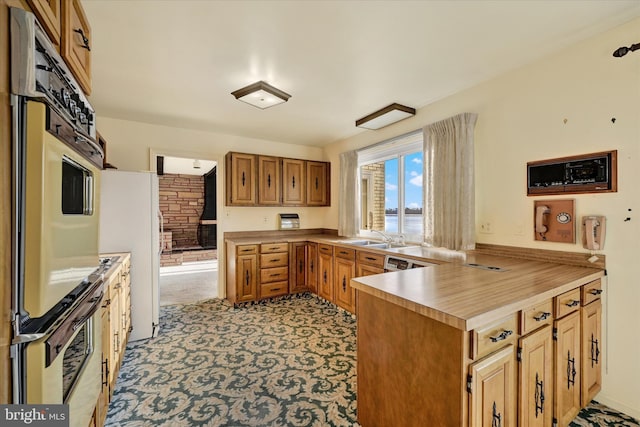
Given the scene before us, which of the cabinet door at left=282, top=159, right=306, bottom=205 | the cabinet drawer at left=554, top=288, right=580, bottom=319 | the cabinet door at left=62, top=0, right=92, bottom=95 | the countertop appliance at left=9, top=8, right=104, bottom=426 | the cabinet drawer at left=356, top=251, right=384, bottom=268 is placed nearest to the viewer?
the countertop appliance at left=9, top=8, right=104, bottom=426

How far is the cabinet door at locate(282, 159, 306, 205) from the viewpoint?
445 centimetres

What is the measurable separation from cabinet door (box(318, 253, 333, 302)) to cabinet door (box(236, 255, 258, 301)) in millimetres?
930

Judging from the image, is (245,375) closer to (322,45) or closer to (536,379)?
(536,379)

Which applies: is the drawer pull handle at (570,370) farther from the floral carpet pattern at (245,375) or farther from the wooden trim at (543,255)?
the wooden trim at (543,255)

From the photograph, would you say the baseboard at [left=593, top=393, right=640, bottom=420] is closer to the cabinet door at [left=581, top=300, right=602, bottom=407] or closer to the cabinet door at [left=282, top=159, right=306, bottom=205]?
the cabinet door at [left=581, top=300, right=602, bottom=407]

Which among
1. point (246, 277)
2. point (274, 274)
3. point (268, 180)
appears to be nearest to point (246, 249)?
point (246, 277)

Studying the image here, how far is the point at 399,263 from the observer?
2.75 m

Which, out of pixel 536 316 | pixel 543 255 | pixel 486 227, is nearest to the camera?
pixel 536 316

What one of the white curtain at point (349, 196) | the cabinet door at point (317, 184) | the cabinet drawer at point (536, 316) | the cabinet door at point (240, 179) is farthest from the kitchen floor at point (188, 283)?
the cabinet drawer at point (536, 316)

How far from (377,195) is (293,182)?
1.40 metres

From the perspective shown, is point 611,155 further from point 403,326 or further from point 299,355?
point 299,355

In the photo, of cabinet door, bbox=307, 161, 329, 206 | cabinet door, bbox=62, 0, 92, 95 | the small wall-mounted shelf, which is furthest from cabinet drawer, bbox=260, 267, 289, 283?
the small wall-mounted shelf

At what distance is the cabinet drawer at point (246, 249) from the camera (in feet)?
12.3

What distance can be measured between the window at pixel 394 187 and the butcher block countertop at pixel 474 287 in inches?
55.0
